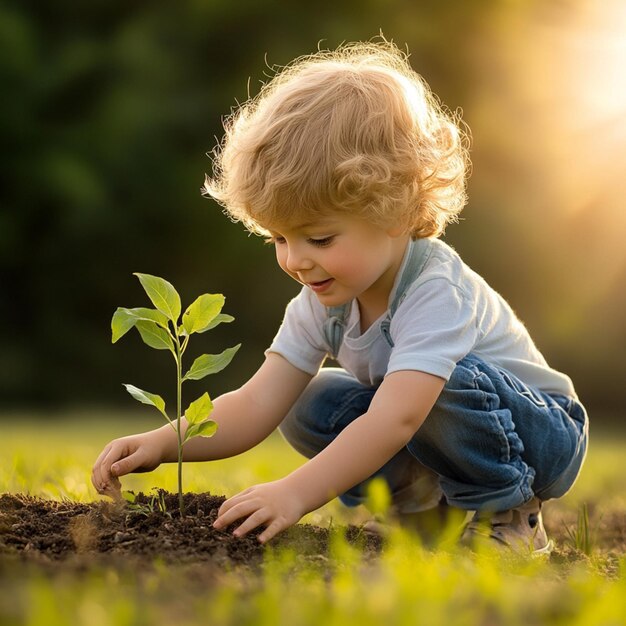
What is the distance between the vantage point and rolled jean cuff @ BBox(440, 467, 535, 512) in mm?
2494

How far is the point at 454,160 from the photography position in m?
2.63

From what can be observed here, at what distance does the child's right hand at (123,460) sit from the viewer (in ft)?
7.47

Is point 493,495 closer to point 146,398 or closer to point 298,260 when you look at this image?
point 298,260

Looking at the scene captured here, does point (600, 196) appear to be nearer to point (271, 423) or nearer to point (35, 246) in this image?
point (35, 246)

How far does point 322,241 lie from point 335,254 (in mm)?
50

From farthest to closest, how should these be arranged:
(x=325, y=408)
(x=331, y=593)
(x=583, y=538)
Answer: (x=325, y=408)
(x=583, y=538)
(x=331, y=593)

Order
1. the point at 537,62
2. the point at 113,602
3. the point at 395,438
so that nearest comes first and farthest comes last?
the point at 113,602 → the point at 395,438 → the point at 537,62

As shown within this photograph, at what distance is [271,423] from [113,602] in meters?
1.37

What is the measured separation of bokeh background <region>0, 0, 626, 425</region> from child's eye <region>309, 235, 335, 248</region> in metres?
9.76

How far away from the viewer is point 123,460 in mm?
2260

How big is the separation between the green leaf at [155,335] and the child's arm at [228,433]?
0.32 m

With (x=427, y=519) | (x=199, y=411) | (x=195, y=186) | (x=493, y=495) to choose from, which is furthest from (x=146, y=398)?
(x=195, y=186)

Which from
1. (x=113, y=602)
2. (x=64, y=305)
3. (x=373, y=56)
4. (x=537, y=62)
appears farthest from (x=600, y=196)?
(x=113, y=602)

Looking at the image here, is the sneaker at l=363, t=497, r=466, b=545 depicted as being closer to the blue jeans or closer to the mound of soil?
the blue jeans
